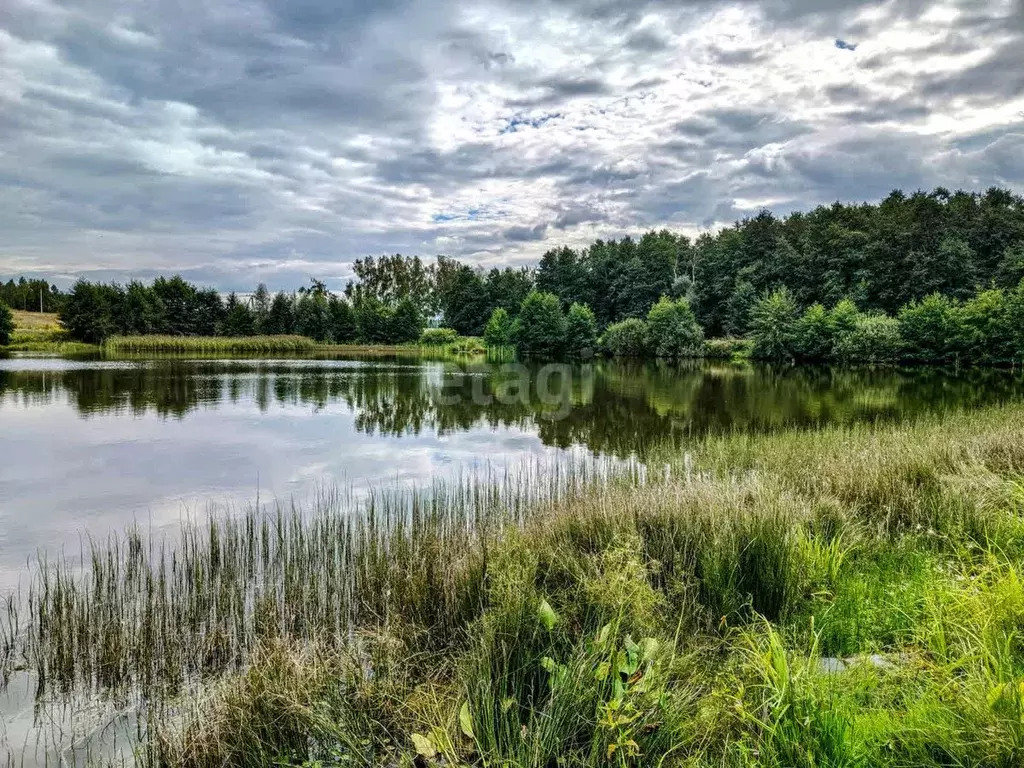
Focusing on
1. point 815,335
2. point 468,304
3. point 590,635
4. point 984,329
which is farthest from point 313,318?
point 590,635

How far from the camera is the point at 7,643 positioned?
4.80 m

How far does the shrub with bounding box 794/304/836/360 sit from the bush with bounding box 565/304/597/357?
2353 centimetres

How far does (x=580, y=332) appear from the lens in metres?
70.5

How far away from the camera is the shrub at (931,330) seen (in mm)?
46625

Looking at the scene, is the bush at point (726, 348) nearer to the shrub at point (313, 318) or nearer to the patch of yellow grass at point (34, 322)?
the shrub at point (313, 318)

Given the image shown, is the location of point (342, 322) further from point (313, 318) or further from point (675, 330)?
point (675, 330)

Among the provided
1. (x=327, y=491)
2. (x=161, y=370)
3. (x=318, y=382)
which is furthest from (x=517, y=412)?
(x=161, y=370)

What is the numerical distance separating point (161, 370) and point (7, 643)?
33959 millimetres

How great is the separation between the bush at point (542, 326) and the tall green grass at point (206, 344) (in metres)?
25.4

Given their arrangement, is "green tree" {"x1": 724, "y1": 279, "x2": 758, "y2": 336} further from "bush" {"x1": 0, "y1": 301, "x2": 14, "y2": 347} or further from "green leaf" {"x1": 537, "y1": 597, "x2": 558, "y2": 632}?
"bush" {"x1": 0, "y1": 301, "x2": 14, "y2": 347}

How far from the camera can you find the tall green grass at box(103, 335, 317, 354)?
187 feet

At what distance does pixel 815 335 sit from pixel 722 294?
62.6ft

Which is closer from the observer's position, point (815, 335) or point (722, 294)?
point (815, 335)

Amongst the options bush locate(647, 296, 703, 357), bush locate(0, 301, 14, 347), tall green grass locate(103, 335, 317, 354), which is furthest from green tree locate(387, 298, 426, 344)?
bush locate(0, 301, 14, 347)
